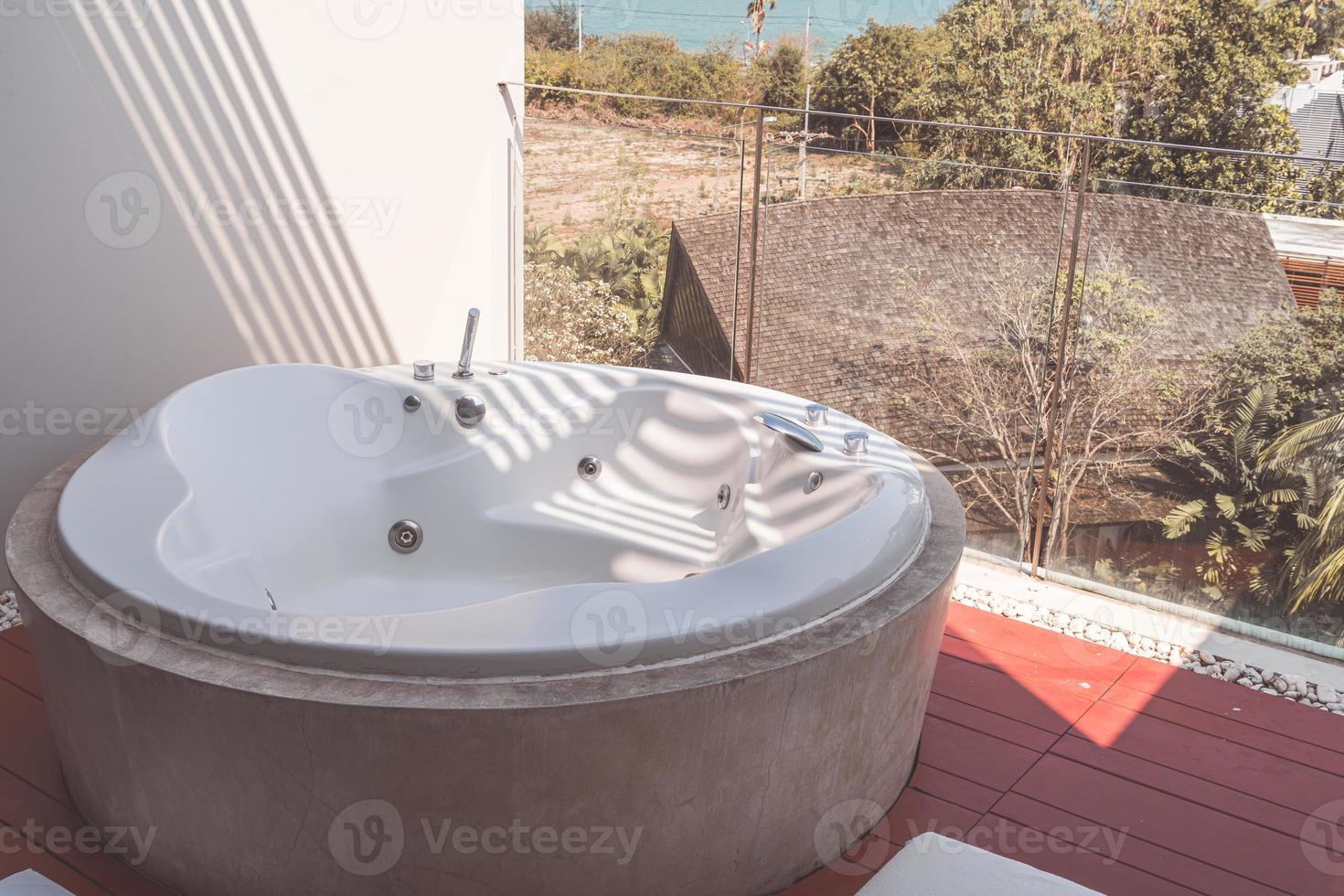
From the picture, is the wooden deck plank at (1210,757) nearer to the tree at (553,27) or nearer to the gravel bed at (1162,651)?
the gravel bed at (1162,651)

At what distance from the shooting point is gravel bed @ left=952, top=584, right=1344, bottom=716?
7.56 ft

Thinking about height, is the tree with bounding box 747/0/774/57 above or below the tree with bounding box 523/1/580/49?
above

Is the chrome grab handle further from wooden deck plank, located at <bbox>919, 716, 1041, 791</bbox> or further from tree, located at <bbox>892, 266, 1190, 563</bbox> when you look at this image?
tree, located at <bbox>892, 266, 1190, 563</bbox>

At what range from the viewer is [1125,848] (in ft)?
5.94

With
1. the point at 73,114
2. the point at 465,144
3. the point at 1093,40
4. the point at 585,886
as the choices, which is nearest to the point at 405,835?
the point at 585,886

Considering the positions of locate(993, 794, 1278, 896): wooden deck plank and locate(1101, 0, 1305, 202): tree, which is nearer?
locate(993, 794, 1278, 896): wooden deck plank

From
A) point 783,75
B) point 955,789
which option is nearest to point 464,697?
point 955,789

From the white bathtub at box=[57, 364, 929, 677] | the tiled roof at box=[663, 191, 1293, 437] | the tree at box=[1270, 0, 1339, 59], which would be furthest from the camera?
the tree at box=[1270, 0, 1339, 59]

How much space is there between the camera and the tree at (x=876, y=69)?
19.0 m

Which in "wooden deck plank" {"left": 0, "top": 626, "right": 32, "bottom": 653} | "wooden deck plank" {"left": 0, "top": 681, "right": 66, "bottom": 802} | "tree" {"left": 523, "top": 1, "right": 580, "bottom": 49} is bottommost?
"wooden deck plank" {"left": 0, "top": 681, "right": 66, "bottom": 802}

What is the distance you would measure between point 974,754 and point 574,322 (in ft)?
8.01

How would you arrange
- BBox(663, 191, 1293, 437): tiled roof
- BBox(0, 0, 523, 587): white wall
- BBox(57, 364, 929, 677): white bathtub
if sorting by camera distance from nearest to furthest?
BBox(57, 364, 929, 677): white bathtub → BBox(0, 0, 523, 587): white wall → BBox(663, 191, 1293, 437): tiled roof

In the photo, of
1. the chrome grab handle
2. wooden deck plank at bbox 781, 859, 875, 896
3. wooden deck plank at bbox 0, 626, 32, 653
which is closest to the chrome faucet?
the chrome grab handle

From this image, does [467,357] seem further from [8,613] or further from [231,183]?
[8,613]
